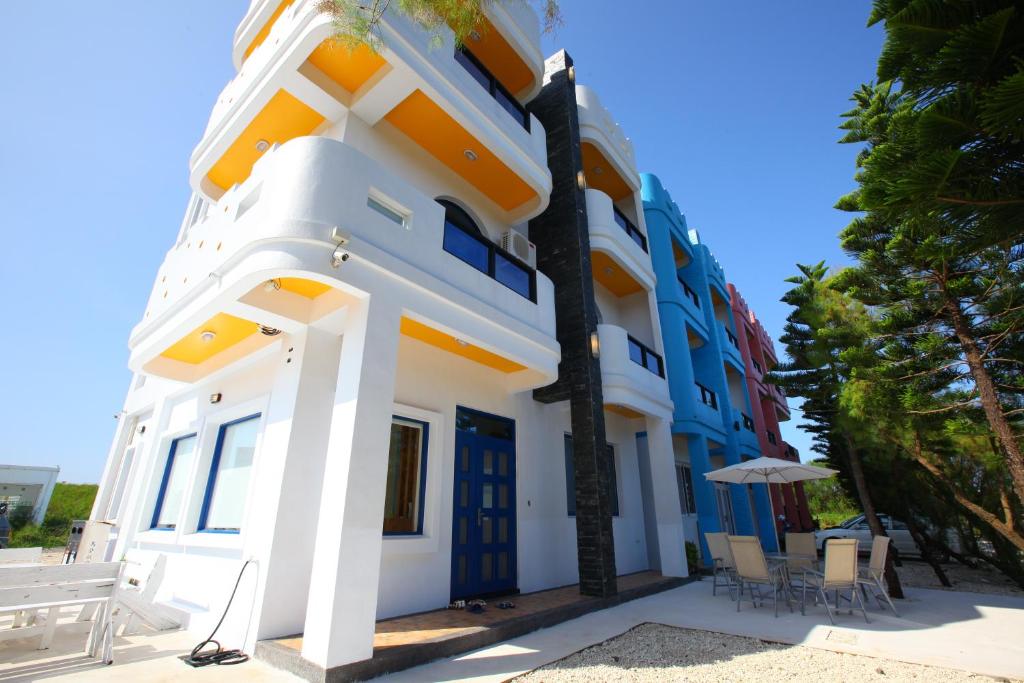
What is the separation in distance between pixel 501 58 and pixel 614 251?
467 cm

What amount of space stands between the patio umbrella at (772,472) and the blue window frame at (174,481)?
9.53 meters

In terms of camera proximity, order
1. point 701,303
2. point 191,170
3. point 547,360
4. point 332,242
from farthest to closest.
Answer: point 701,303 → point 191,170 → point 547,360 → point 332,242

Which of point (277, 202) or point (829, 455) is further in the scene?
point (829, 455)

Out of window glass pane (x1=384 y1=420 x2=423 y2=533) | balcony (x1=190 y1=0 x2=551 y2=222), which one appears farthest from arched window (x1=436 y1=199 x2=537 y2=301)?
window glass pane (x1=384 y1=420 x2=423 y2=533)

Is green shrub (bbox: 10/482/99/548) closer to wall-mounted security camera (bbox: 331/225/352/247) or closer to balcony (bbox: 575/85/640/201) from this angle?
wall-mounted security camera (bbox: 331/225/352/247)

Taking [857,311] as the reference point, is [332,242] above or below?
below

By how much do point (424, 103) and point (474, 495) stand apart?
19.5 ft

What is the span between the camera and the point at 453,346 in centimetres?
705

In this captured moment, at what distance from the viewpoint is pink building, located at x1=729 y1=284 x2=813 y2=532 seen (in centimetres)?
1881

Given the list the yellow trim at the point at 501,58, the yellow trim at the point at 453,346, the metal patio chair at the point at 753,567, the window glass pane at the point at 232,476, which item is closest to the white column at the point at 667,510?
the metal patio chair at the point at 753,567

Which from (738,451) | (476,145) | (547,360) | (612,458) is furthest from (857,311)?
(476,145)

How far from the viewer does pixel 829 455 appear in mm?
17484

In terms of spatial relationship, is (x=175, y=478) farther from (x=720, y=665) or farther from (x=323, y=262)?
(x=720, y=665)

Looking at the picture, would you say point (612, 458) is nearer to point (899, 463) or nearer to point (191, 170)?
point (899, 463)
